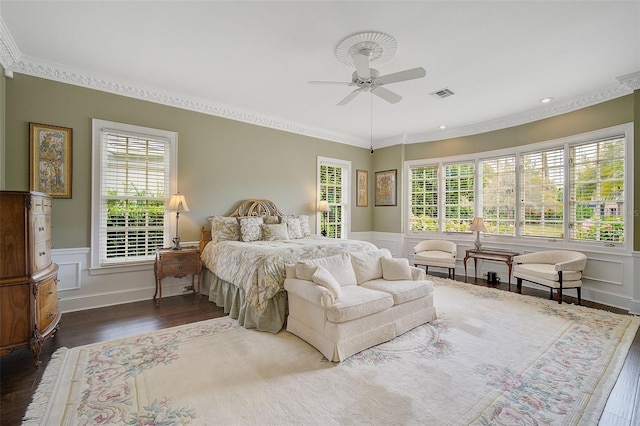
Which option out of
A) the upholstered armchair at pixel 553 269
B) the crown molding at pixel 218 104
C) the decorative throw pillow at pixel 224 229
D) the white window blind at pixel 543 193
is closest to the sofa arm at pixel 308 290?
the decorative throw pillow at pixel 224 229

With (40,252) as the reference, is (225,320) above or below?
below

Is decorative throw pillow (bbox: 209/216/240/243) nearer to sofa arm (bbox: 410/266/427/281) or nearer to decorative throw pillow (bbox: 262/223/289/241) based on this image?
decorative throw pillow (bbox: 262/223/289/241)

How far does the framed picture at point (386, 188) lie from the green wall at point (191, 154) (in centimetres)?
73

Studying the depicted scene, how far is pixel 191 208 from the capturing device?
4793mm

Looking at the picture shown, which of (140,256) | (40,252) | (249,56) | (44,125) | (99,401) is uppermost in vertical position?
(249,56)

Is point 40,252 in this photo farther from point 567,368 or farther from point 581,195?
point 581,195

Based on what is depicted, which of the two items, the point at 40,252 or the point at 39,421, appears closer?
the point at 39,421

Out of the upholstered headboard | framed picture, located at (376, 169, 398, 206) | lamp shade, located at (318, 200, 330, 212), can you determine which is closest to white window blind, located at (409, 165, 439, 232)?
framed picture, located at (376, 169, 398, 206)

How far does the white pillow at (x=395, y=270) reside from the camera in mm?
3592

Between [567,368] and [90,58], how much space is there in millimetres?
6051

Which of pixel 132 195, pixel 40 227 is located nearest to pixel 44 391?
pixel 40 227

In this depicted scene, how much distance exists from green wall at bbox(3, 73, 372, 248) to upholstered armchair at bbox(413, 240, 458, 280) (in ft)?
6.00

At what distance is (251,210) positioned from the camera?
17.6ft

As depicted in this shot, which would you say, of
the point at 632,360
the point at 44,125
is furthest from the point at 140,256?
the point at 632,360
